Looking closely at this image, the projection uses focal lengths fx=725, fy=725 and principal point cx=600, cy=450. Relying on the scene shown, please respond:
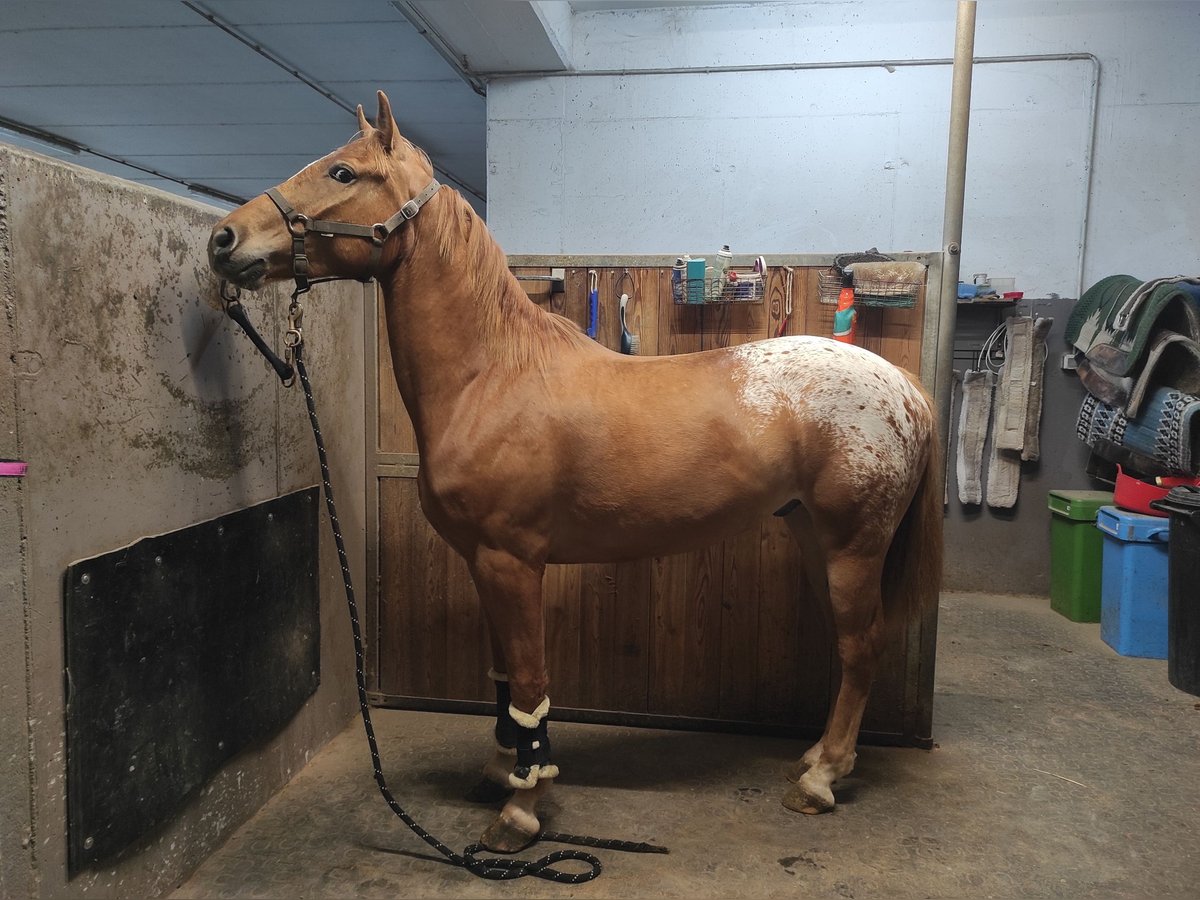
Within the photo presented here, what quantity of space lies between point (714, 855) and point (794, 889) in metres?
0.22

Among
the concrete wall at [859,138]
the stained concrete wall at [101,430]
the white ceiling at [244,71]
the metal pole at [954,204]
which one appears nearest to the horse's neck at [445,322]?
the stained concrete wall at [101,430]

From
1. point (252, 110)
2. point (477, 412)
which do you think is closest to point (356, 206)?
point (477, 412)

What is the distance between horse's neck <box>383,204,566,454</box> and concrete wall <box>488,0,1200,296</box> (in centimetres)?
266

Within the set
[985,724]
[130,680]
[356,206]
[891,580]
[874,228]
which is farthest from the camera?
[874,228]

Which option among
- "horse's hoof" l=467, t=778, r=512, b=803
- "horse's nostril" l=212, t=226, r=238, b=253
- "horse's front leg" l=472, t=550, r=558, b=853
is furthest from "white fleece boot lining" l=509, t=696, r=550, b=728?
"horse's nostril" l=212, t=226, r=238, b=253

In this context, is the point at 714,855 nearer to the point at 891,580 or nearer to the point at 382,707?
the point at 891,580

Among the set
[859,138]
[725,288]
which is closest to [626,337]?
[725,288]

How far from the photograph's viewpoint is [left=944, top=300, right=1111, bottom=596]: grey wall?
427 cm

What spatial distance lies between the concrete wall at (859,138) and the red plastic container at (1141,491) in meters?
1.27

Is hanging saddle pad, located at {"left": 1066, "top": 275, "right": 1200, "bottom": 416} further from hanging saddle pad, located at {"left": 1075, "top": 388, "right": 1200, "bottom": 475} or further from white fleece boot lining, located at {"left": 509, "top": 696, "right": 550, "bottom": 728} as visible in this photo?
white fleece boot lining, located at {"left": 509, "top": 696, "right": 550, "bottom": 728}

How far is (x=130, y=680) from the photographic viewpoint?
1.51m

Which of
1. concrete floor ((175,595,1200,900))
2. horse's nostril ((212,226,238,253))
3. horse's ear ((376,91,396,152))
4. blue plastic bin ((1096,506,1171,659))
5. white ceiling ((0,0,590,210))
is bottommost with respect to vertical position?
concrete floor ((175,595,1200,900))

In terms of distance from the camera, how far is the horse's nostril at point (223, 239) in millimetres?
1557

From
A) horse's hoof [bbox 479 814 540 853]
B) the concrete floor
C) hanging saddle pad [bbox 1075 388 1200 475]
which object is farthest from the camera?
hanging saddle pad [bbox 1075 388 1200 475]
